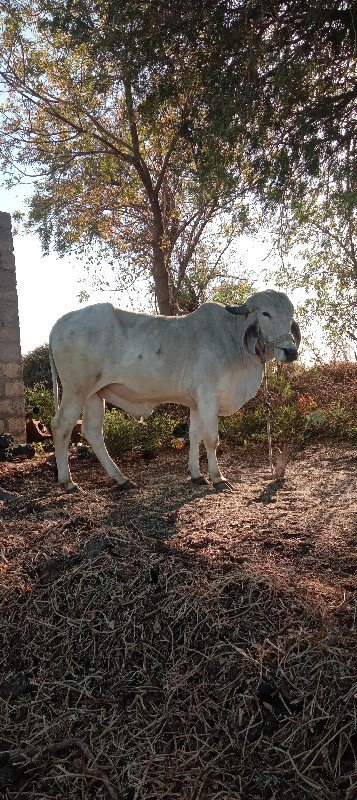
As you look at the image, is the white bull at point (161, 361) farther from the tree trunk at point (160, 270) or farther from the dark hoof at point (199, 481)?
the tree trunk at point (160, 270)

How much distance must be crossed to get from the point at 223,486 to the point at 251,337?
4.23 feet

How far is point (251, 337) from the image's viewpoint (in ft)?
18.5

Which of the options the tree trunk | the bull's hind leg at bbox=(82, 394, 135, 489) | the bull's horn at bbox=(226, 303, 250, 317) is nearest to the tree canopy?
the bull's horn at bbox=(226, 303, 250, 317)

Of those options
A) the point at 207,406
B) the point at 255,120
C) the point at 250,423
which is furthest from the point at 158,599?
the point at 250,423

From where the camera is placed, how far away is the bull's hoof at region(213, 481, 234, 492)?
5582mm

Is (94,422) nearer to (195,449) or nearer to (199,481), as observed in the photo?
(195,449)

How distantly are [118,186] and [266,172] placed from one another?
597 centimetres

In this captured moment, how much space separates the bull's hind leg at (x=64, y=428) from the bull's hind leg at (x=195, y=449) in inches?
42.3

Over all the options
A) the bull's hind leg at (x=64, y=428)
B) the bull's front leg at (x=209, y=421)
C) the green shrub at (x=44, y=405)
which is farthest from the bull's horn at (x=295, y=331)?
the green shrub at (x=44, y=405)

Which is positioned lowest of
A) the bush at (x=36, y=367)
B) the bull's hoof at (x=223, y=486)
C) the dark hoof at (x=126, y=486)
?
the bull's hoof at (x=223, y=486)

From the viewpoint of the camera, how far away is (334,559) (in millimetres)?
3461

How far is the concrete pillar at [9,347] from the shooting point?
8.70 metres

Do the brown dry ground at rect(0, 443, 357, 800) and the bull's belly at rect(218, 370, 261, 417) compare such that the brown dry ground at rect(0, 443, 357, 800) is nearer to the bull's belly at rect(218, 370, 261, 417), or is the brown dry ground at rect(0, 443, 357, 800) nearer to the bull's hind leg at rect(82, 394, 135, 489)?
the bull's belly at rect(218, 370, 261, 417)

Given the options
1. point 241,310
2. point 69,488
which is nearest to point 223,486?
point 69,488
